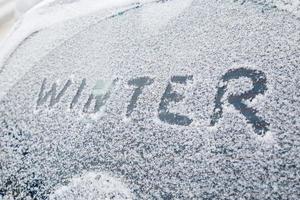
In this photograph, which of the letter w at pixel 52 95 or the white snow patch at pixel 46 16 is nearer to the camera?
the letter w at pixel 52 95

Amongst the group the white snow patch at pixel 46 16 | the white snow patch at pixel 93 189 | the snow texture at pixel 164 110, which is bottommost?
the white snow patch at pixel 93 189

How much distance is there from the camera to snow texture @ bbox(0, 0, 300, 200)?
1.12 meters

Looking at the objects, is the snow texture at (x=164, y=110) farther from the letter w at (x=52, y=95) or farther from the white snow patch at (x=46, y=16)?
the white snow patch at (x=46, y=16)

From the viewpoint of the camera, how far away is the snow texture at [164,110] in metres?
1.12

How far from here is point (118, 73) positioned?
1.57 m

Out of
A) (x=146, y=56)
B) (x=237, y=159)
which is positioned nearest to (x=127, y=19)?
(x=146, y=56)

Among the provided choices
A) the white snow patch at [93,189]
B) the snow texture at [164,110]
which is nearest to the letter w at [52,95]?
the snow texture at [164,110]

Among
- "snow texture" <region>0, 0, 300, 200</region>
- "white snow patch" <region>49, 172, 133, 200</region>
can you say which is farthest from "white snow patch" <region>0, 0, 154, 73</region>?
"white snow patch" <region>49, 172, 133, 200</region>

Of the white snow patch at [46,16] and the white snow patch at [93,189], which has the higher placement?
the white snow patch at [46,16]

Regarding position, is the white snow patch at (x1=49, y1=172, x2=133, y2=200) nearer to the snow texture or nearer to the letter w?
the snow texture

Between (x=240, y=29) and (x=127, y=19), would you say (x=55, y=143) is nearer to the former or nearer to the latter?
(x=127, y=19)

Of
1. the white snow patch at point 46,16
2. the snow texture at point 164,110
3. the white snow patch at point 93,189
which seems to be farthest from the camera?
the white snow patch at point 46,16

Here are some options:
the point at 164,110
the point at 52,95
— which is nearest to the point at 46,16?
the point at 52,95

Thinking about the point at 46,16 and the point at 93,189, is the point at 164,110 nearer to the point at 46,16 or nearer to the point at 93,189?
the point at 93,189
